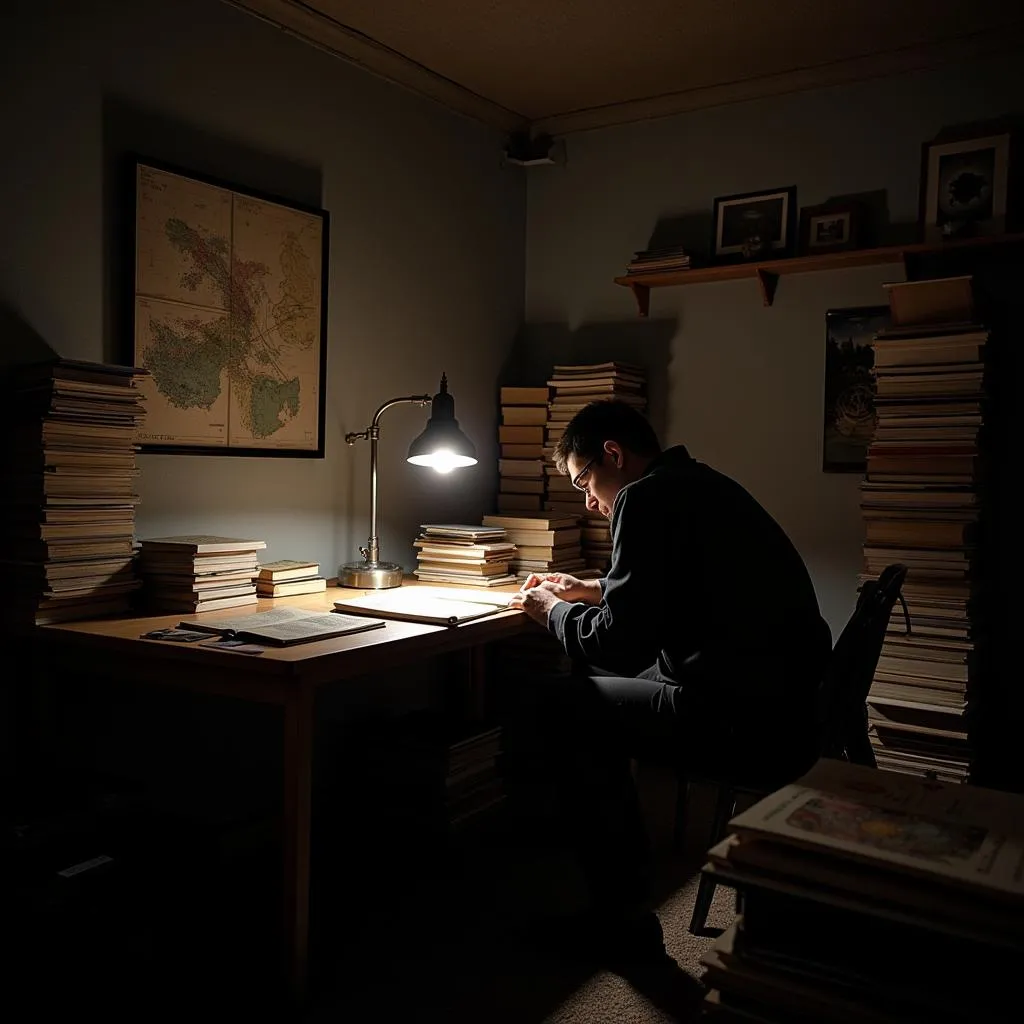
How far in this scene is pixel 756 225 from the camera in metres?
3.89

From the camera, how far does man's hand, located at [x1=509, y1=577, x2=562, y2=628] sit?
2668 mm

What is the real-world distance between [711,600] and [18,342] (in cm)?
184

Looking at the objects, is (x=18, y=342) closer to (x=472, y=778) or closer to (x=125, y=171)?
(x=125, y=171)

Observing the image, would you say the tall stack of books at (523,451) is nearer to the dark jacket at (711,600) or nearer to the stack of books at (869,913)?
the dark jacket at (711,600)

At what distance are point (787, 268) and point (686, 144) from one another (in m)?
0.75

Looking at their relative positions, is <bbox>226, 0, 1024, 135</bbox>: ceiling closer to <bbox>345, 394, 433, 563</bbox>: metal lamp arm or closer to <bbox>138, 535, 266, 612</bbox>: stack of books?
<bbox>345, 394, 433, 563</bbox>: metal lamp arm

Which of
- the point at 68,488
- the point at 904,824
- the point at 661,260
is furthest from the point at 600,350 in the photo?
the point at 904,824

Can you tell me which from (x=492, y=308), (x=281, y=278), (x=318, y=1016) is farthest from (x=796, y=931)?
(x=492, y=308)

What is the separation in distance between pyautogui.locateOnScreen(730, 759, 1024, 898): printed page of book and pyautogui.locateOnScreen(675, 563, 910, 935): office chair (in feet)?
3.18

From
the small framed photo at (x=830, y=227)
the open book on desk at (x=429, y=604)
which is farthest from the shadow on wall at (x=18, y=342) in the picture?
the small framed photo at (x=830, y=227)

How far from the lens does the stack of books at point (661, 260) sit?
392cm

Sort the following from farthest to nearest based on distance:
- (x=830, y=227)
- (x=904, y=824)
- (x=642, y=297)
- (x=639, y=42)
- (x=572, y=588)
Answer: (x=642, y=297), (x=830, y=227), (x=639, y=42), (x=572, y=588), (x=904, y=824)

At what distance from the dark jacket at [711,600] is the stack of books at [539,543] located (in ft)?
3.68

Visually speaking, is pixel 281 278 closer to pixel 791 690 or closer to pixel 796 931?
pixel 791 690
